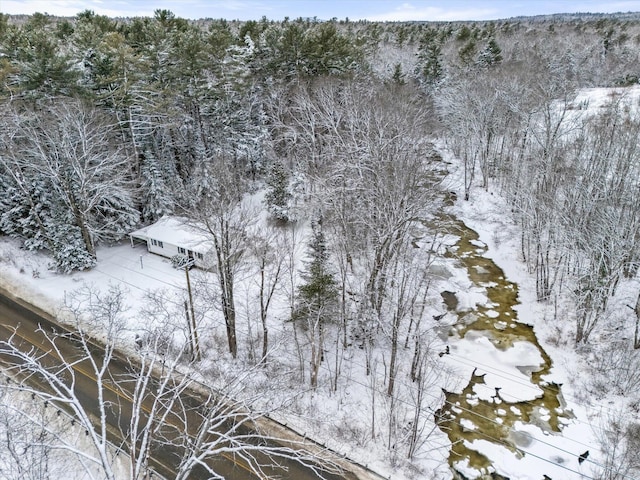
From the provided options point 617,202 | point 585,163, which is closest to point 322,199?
point 617,202

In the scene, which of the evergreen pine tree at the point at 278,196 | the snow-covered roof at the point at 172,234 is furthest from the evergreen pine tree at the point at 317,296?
the evergreen pine tree at the point at 278,196

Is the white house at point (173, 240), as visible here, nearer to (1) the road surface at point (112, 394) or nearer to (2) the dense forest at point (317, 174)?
(2) the dense forest at point (317, 174)

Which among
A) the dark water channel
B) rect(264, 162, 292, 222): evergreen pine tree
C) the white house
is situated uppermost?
rect(264, 162, 292, 222): evergreen pine tree

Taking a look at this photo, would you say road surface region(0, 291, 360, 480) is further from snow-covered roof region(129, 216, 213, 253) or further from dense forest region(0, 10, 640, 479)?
snow-covered roof region(129, 216, 213, 253)

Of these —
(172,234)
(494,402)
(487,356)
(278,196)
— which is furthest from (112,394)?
(487,356)

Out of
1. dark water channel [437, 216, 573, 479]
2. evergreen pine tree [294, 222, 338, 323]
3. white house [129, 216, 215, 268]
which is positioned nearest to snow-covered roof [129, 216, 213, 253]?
white house [129, 216, 215, 268]

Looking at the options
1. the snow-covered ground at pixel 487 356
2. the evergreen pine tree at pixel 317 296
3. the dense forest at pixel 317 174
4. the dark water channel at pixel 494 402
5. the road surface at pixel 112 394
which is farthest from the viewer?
the dense forest at pixel 317 174
